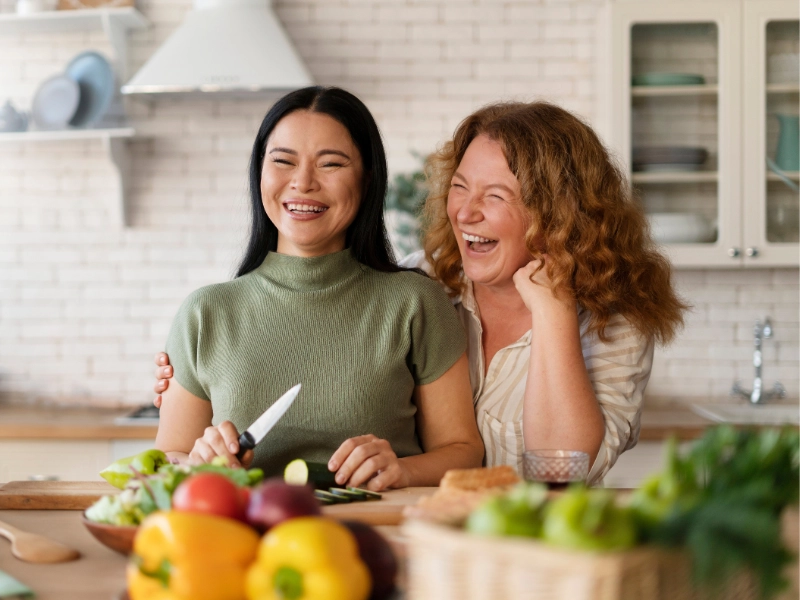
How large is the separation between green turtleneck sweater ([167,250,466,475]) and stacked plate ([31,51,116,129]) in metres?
2.10

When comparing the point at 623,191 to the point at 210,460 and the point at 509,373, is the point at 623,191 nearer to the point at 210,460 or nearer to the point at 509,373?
the point at 509,373

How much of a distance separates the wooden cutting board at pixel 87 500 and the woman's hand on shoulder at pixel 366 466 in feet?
0.08

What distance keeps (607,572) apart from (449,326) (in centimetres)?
121

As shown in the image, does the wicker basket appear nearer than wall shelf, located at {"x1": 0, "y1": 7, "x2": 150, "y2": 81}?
Yes

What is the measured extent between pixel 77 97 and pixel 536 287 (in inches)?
98.1

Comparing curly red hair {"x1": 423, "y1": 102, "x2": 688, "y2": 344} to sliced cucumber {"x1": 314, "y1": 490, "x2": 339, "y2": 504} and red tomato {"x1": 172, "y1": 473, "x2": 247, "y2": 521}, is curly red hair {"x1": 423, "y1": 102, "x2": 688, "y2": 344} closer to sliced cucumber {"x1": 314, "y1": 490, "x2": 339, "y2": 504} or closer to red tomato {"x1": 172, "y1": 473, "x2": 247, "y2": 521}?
sliced cucumber {"x1": 314, "y1": 490, "x2": 339, "y2": 504}

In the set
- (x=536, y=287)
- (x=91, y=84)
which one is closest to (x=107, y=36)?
(x=91, y=84)

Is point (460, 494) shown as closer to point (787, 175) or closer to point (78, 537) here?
point (78, 537)

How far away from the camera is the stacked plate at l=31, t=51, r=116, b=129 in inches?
143

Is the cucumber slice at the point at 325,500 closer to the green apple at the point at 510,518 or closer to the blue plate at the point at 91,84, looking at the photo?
the green apple at the point at 510,518

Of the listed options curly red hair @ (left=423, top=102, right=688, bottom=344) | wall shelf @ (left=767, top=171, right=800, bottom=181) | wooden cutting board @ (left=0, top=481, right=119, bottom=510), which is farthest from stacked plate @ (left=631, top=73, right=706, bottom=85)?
wooden cutting board @ (left=0, top=481, right=119, bottom=510)

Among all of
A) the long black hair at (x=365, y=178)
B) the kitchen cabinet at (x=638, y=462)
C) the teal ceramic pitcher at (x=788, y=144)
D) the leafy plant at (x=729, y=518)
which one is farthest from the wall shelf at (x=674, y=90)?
the leafy plant at (x=729, y=518)

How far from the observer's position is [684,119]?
3535 mm

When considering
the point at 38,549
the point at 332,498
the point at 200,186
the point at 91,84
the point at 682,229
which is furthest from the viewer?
the point at 200,186
